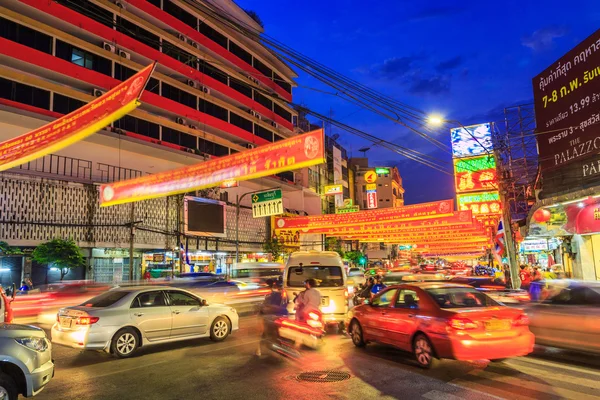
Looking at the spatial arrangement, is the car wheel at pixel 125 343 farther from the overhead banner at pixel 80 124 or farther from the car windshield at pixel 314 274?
the car windshield at pixel 314 274

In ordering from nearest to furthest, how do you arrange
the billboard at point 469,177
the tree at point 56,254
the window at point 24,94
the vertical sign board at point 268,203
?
1. the tree at point 56,254
2. the window at point 24,94
3. the vertical sign board at point 268,203
4. the billboard at point 469,177

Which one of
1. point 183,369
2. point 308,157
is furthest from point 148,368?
point 308,157

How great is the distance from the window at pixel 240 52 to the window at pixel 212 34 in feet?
3.70

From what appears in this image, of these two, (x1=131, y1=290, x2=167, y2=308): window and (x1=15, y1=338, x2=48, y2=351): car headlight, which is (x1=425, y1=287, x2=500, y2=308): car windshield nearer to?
(x1=131, y1=290, x2=167, y2=308): window

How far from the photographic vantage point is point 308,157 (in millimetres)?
10836

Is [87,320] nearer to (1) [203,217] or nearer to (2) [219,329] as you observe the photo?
(2) [219,329]

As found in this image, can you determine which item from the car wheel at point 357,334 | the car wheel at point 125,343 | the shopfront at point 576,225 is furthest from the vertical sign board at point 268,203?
the car wheel at point 125,343

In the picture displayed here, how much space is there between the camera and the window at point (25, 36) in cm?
2481

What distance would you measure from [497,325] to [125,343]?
7329mm

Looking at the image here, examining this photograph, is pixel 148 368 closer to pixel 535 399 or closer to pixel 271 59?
pixel 535 399

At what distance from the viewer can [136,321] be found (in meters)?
9.23

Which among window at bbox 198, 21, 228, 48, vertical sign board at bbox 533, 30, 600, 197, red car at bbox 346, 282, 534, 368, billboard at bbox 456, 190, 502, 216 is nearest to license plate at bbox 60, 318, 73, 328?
red car at bbox 346, 282, 534, 368

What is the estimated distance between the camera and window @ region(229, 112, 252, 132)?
41984mm

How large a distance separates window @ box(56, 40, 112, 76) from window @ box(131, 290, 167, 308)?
944 inches
